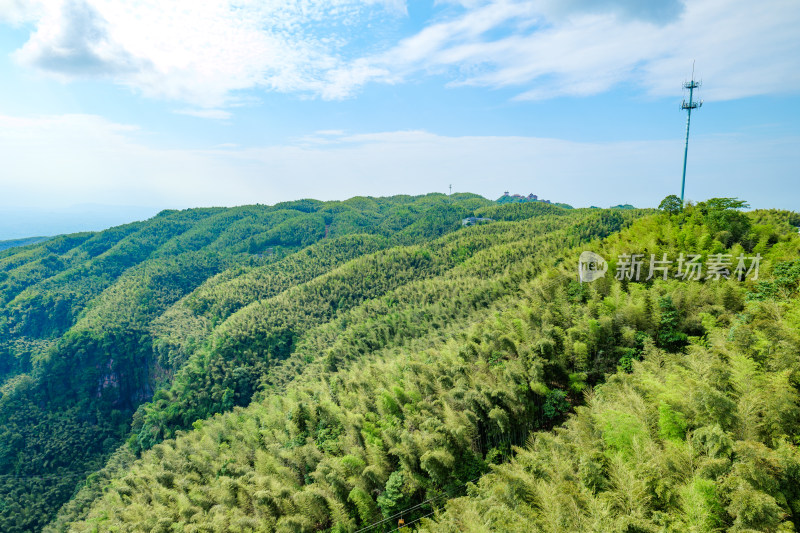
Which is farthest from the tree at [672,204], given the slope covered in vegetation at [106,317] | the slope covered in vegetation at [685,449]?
the slope covered in vegetation at [106,317]

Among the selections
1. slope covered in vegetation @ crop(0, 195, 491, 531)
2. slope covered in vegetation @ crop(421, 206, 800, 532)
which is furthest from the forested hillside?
slope covered in vegetation @ crop(0, 195, 491, 531)

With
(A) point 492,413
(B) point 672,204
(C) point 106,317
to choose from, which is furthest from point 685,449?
(C) point 106,317

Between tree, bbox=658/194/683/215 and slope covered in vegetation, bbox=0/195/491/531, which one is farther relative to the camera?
slope covered in vegetation, bbox=0/195/491/531

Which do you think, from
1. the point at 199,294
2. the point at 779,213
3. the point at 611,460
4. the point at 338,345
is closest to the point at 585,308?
the point at 611,460

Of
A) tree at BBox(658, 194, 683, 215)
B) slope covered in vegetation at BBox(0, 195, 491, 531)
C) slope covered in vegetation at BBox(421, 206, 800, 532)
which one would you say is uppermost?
tree at BBox(658, 194, 683, 215)

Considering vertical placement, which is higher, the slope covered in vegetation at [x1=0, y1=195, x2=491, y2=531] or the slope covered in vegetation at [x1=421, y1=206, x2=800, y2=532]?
the slope covered in vegetation at [x1=421, y1=206, x2=800, y2=532]

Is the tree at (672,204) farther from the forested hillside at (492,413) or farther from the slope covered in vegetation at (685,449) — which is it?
the slope covered in vegetation at (685,449)

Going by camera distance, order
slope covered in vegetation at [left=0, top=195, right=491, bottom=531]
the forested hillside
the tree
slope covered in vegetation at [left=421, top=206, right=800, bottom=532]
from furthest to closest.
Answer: slope covered in vegetation at [left=0, top=195, right=491, bottom=531] → the tree → the forested hillside → slope covered in vegetation at [left=421, top=206, right=800, bottom=532]

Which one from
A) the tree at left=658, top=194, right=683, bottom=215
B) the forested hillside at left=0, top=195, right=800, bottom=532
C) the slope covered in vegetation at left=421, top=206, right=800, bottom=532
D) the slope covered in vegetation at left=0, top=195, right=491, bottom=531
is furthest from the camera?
the slope covered in vegetation at left=0, top=195, right=491, bottom=531

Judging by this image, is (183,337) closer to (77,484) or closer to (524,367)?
(77,484)

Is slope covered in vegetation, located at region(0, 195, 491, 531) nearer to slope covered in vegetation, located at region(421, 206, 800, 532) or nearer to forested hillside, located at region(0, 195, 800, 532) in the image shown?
forested hillside, located at region(0, 195, 800, 532)
